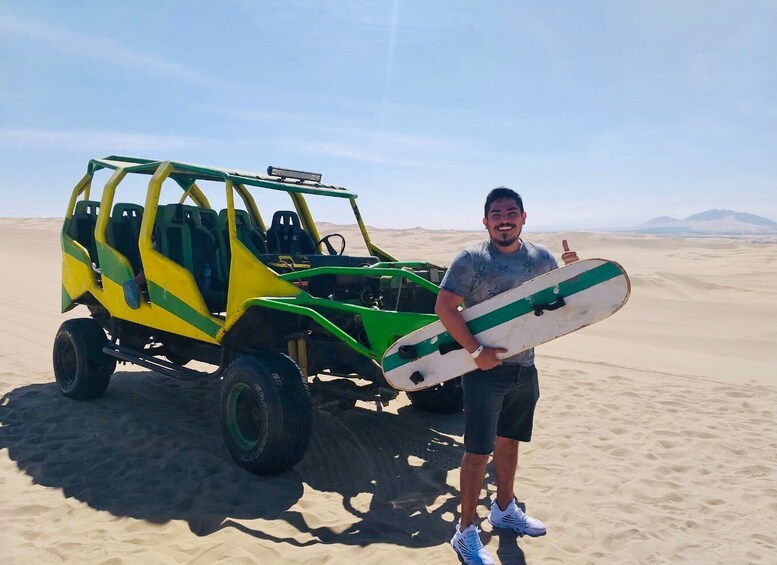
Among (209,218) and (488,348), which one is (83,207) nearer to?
(209,218)

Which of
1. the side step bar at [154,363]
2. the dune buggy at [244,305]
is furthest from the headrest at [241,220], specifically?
the side step bar at [154,363]

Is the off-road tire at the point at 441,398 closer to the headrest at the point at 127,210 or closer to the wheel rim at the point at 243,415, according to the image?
the wheel rim at the point at 243,415

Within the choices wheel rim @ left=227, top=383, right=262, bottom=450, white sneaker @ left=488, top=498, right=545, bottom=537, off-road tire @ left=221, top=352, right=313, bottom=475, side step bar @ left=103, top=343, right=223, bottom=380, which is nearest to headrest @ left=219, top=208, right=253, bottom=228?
side step bar @ left=103, top=343, right=223, bottom=380

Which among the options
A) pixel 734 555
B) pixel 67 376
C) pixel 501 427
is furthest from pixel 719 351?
pixel 67 376

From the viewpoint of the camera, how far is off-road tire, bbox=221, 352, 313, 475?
13.8 feet

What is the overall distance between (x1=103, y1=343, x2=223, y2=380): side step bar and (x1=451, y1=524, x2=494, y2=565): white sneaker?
8.67ft

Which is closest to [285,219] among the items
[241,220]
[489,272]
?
[241,220]

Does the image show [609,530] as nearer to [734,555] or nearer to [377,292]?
[734,555]

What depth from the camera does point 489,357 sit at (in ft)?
10.1

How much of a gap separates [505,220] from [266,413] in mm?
2240

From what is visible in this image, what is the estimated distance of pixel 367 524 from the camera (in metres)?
3.77

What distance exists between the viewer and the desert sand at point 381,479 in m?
3.50

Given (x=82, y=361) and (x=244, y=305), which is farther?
(x=82, y=361)

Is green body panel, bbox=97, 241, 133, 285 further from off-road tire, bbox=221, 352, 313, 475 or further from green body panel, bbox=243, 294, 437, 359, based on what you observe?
green body panel, bbox=243, 294, 437, 359
